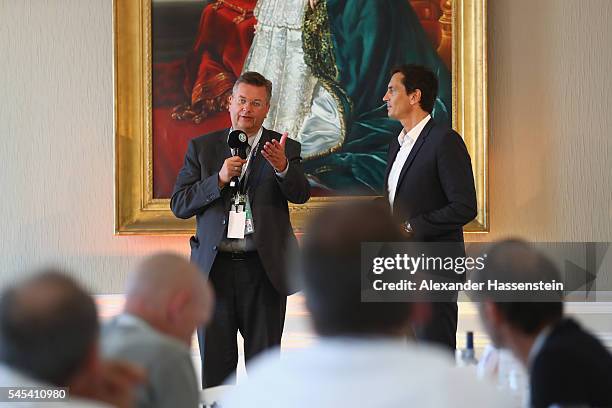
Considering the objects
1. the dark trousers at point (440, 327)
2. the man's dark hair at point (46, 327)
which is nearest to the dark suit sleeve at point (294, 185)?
the dark trousers at point (440, 327)

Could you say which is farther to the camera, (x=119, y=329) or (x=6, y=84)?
(x=6, y=84)

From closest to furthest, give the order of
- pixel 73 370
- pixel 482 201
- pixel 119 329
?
pixel 73 370 → pixel 119 329 → pixel 482 201

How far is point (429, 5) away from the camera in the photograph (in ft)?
18.0

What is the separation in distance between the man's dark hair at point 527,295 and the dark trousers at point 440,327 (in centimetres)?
186

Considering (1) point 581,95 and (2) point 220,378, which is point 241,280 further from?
(1) point 581,95

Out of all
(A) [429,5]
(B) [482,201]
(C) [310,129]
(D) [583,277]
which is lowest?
(D) [583,277]

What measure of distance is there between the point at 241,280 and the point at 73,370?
2.73 meters

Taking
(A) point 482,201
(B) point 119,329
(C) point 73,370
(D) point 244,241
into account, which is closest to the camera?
(C) point 73,370

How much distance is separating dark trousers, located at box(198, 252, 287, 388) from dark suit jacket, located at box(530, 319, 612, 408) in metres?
2.36

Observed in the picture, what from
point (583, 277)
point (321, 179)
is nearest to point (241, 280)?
point (321, 179)

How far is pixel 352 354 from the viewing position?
4.86ft

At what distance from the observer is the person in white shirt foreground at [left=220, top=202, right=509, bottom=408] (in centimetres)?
141

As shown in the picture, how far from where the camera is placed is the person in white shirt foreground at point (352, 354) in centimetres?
141

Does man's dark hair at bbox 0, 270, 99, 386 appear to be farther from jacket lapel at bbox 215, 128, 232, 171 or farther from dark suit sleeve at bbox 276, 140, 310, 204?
jacket lapel at bbox 215, 128, 232, 171
